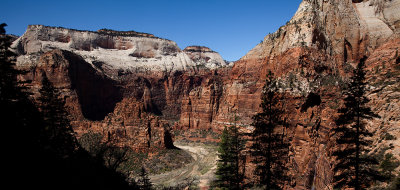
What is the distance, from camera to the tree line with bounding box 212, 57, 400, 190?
15.9 meters

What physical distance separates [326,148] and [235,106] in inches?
1508

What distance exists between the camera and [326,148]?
24.1 m

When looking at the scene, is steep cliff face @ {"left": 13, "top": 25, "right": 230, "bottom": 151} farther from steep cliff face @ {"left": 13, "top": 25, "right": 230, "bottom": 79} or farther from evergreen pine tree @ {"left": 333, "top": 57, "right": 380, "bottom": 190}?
evergreen pine tree @ {"left": 333, "top": 57, "right": 380, "bottom": 190}

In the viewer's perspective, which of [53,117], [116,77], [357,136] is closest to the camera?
[357,136]

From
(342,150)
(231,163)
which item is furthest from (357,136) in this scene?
(231,163)

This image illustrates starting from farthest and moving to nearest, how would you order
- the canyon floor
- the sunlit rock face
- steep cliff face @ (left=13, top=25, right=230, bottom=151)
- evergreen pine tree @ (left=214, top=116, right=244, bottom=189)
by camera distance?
steep cliff face @ (left=13, top=25, right=230, bottom=151), the canyon floor, the sunlit rock face, evergreen pine tree @ (left=214, top=116, right=244, bottom=189)

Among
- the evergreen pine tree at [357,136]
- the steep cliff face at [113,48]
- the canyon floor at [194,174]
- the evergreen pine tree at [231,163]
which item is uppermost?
the steep cliff face at [113,48]

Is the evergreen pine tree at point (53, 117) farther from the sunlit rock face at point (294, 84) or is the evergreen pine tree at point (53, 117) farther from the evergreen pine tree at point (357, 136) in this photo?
the evergreen pine tree at point (357, 136)

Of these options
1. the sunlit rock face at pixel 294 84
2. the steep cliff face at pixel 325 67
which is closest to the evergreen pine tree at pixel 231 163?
the sunlit rock face at pixel 294 84

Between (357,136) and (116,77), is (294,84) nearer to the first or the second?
(357,136)

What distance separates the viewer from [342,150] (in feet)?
63.0

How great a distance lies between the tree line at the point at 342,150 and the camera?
15.9 m

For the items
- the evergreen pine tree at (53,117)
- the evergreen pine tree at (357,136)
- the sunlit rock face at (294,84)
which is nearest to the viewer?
the evergreen pine tree at (357,136)

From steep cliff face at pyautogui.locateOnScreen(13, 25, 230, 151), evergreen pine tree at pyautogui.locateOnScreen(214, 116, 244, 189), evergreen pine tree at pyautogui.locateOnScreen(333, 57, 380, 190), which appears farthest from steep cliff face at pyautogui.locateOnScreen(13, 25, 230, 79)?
evergreen pine tree at pyautogui.locateOnScreen(333, 57, 380, 190)
